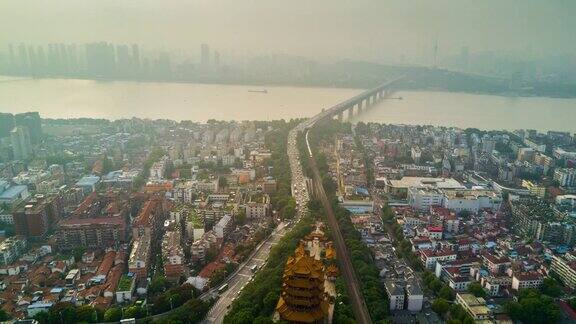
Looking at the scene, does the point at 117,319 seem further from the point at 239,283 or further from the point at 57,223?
the point at 57,223

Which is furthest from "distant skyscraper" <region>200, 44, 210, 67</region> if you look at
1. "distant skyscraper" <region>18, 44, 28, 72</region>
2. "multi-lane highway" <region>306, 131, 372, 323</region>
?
"multi-lane highway" <region>306, 131, 372, 323</region>

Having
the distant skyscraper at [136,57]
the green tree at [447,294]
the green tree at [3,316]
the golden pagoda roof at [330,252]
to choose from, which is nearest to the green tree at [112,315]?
the green tree at [3,316]

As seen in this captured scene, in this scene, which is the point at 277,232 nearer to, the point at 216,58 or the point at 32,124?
the point at 32,124

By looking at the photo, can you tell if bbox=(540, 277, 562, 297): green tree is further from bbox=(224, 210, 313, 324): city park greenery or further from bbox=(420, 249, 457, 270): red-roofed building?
bbox=(224, 210, 313, 324): city park greenery

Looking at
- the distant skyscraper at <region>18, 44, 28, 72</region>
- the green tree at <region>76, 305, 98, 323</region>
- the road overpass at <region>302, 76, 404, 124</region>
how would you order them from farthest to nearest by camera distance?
the distant skyscraper at <region>18, 44, 28, 72</region> → the road overpass at <region>302, 76, 404, 124</region> → the green tree at <region>76, 305, 98, 323</region>

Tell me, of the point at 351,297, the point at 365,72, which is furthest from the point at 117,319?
the point at 365,72
